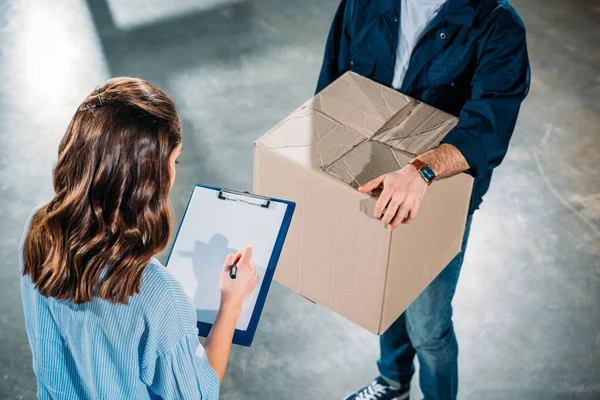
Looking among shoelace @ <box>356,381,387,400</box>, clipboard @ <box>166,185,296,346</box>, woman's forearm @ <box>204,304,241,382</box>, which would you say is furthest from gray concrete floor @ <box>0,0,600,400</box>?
woman's forearm @ <box>204,304,241,382</box>

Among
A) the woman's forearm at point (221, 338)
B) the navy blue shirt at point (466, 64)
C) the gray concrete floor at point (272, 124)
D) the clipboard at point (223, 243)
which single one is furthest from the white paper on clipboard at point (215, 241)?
the gray concrete floor at point (272, 124)

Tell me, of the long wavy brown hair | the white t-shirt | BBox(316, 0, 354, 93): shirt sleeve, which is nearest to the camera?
the long wavy brown hair

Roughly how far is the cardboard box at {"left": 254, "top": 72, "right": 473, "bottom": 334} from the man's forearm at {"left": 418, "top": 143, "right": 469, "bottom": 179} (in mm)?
33

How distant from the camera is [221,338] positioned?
1847 millimetres

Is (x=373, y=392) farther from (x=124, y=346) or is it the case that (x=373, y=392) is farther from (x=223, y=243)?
(x=124, y=346)

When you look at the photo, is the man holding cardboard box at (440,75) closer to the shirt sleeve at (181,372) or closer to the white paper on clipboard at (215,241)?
the white paper on clipboard at (215,241)

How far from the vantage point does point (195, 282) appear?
2.06 m

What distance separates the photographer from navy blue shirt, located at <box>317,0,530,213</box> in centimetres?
212

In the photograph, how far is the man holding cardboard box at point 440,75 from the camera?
198 cm

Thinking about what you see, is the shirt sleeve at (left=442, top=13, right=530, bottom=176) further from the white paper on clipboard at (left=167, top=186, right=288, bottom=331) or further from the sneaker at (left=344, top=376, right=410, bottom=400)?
the sneaker at (left=344, top=376, right=410, bottom=400)

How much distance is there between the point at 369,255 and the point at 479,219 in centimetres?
183

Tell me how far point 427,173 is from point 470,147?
0.19 meters

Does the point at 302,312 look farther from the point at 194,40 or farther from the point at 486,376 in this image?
the point at 194,40

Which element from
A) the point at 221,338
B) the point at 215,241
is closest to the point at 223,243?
the point at 215,241
